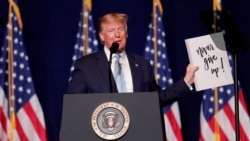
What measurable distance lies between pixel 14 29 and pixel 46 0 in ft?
1.73

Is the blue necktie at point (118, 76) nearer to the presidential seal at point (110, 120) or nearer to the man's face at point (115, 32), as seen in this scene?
the man's face at point (115, 32)

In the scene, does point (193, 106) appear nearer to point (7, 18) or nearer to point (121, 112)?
point (7, 18)

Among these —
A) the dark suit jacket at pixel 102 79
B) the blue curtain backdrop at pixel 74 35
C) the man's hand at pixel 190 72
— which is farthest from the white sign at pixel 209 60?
the blue curtain backdrop at pixel 74 35

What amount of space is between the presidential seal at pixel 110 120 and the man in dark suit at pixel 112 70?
1.85ft

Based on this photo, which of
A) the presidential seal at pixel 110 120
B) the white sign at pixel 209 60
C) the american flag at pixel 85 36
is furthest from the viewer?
the american flag at pixel 85 36

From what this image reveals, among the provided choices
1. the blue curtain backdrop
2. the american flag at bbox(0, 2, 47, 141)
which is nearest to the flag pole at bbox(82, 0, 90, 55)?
the blue curtain backdrop

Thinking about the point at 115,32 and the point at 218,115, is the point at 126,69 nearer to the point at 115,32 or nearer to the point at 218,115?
the point at 115,32

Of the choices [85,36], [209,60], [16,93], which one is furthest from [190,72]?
[16,93]

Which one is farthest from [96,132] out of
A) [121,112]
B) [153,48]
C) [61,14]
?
[61,14]

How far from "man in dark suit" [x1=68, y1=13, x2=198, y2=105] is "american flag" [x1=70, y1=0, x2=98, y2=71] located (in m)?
1.60

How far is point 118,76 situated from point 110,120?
2.20 ft

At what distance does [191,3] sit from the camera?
189 inches

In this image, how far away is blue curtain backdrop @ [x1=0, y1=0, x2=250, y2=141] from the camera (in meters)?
4.68

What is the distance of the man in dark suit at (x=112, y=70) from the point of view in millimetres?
2734
